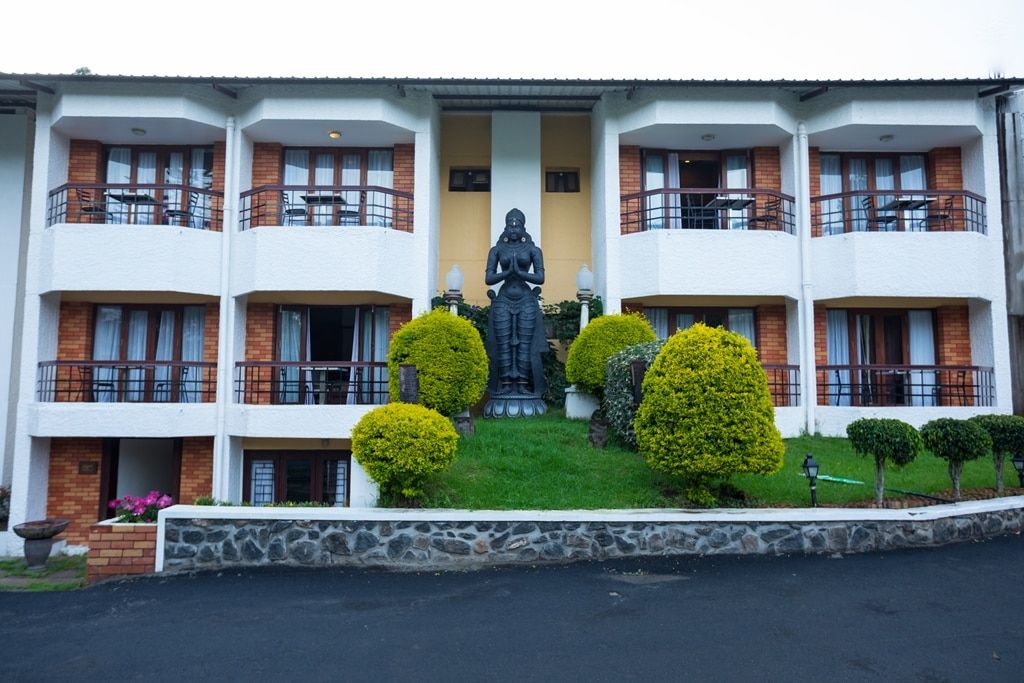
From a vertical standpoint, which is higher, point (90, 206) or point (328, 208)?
point (328, 208)

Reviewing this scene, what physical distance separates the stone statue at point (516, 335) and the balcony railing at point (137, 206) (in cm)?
595

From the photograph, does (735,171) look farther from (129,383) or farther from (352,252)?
(129,383)

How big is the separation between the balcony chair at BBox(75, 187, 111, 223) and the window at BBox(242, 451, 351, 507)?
18.6ft

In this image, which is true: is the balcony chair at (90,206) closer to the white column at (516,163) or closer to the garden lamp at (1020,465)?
Result: the white column at (516,163)

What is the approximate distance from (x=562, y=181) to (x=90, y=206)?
1007 centimetres

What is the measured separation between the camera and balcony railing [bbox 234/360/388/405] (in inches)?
516

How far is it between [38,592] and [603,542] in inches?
276

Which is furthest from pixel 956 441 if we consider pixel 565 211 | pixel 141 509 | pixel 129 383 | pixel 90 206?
pixel 90 206

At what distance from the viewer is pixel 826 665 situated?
16.5 feet

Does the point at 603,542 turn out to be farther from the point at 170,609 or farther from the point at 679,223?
the point at 679,223

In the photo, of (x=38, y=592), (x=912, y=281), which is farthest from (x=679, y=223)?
(x=38, y=592)

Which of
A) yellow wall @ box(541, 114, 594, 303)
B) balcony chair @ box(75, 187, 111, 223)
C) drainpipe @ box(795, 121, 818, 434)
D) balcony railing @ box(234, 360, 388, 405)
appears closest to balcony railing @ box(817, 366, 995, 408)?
drainpipe @ box(795, 121, 818, 434)

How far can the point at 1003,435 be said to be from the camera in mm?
9320

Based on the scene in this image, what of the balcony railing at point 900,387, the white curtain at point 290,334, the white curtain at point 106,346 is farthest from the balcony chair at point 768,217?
the white curtain at point 106,346
